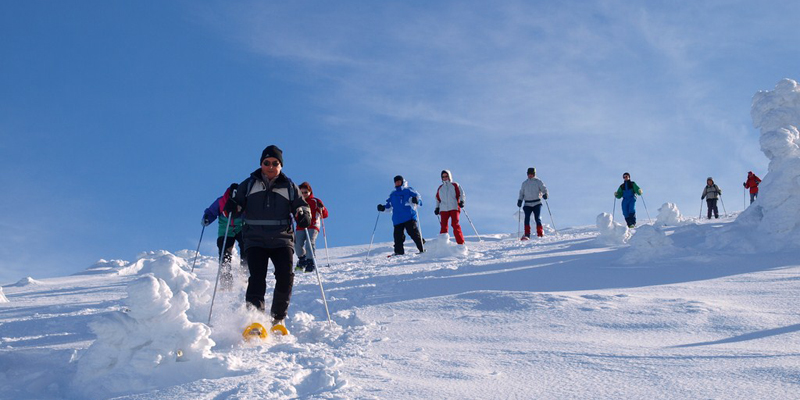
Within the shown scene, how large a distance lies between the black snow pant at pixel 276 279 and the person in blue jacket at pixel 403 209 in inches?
321

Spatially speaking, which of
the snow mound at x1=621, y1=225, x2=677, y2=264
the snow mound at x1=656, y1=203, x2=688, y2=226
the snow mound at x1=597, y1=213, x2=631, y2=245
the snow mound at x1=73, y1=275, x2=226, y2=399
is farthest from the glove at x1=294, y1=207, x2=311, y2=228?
the snow mound at x1=656, y1=203, x2=688, y2=226

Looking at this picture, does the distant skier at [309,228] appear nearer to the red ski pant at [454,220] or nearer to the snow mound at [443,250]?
the snow mound at [443,250]

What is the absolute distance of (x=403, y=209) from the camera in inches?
532

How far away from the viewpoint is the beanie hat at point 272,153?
5.33 meters

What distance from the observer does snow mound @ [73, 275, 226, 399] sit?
3.24 m

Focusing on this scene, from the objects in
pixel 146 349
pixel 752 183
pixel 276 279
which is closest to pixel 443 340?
pixel 276 279

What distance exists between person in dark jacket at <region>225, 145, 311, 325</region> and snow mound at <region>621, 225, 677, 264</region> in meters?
5.58

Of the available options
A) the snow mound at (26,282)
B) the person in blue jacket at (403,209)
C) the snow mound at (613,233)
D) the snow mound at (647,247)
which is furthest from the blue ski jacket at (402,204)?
the snow mound at (26,282)

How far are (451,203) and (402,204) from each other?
1499 millimetres

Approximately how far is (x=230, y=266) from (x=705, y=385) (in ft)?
25.6

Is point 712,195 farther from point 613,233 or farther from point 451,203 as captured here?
point 451,203

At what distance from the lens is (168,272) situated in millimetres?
4598

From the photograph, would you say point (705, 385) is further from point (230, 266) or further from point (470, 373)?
point (230, 266)

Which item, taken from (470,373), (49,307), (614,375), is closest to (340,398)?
(470,373)
